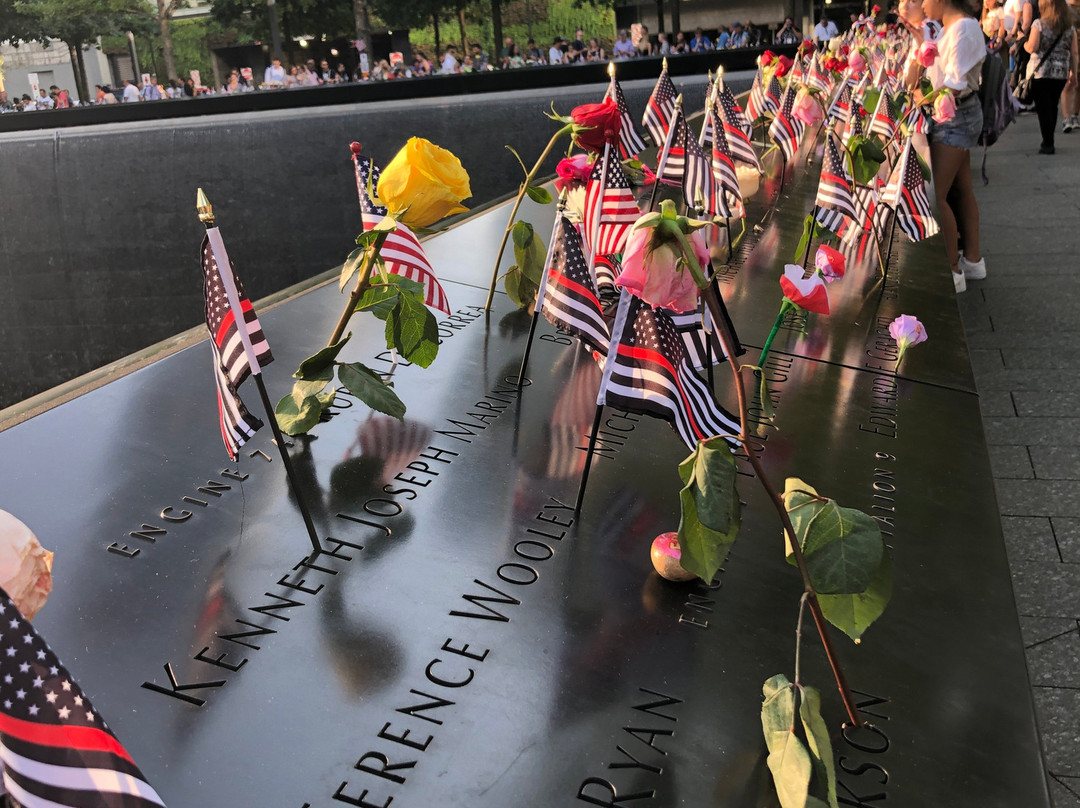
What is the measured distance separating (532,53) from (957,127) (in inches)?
925

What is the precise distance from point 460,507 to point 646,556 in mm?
350

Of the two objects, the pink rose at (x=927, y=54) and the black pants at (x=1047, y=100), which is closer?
the pink rose at (x=927, y=54)

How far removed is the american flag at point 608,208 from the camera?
255 cm

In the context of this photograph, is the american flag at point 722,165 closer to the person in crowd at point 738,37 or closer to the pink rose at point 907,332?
the pink rose at point 907,332

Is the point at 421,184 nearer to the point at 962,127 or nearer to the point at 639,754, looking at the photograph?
the point at 639,754

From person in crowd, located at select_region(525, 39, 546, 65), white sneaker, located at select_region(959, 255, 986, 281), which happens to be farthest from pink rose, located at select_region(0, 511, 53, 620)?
person in crowd, located at select_region(525, 39, 546, 65)

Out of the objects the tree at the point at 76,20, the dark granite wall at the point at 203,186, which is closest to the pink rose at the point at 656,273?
the dark granite wall at the point at 203,186

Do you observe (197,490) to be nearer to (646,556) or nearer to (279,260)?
(646,556)

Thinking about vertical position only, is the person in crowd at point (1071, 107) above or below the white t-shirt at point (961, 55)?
below

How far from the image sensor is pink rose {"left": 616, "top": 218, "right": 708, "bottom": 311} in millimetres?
945

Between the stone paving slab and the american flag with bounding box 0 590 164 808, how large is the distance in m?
1.18

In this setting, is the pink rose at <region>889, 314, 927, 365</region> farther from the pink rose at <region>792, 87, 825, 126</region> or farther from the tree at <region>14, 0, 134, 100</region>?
the tree at <region>14, 0, 134, 100</region>

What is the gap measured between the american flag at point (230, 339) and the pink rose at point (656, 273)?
0.68 m

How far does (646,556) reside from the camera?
1.46 meters
